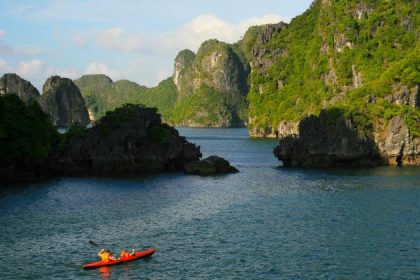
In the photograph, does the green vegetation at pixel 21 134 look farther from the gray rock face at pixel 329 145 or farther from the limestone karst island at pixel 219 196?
the gray rock face at pixel 329 145

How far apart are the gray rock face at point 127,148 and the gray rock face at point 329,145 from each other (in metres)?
19.9

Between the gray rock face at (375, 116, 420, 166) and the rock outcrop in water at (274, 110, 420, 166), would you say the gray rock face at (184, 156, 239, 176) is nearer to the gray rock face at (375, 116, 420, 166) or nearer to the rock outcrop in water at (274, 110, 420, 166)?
the rock outcrop in water at (274, 110, 420, 166)

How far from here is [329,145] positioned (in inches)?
4395

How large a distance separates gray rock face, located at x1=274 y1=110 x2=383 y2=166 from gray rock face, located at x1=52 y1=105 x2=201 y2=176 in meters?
19.9

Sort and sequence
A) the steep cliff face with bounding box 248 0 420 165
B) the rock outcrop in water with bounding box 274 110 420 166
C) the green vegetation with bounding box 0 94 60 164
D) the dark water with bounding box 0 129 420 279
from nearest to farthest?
the dark water with bounding box 0 129 420 279 < the green vegetation with bounding box 0 94 60 164 < the rock outcrop in water with bounding box 274 110 420 166 < the steep cliff face with bounding box 248 0 420 165

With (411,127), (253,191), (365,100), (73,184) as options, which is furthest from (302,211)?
(365,100)

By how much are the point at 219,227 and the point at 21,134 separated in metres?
46.9

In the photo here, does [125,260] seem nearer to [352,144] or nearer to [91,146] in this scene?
[91,146]

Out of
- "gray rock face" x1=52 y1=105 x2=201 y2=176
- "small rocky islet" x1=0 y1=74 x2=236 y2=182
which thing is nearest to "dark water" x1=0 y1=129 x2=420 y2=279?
"small rocky islet" x1=0 y1=74 x2=236 y2=182

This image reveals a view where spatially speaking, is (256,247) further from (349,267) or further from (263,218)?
→ (263,218)

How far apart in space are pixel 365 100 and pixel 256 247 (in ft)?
261

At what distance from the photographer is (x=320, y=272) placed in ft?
140

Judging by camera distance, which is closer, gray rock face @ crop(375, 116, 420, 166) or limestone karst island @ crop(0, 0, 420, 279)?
limestone karst island @ crop(0, 0, 420, 279)

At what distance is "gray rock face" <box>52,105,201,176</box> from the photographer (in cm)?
10138
